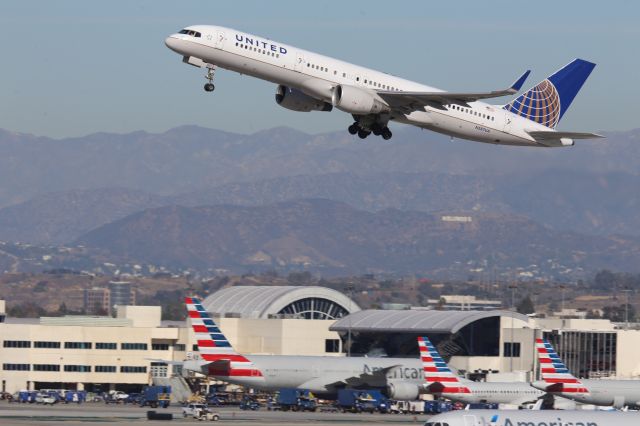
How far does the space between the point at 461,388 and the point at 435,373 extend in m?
2.40

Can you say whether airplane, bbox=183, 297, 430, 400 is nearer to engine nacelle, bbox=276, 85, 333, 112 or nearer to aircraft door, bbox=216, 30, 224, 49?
engine nacelle, bbox=276, 85, 333, 112

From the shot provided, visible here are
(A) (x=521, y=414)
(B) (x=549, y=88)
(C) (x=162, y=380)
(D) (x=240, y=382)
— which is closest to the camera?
(A) (x=521, y=414)

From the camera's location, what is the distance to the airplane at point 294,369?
96.9 m

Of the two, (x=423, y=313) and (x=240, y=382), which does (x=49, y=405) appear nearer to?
(x=240, y=382)

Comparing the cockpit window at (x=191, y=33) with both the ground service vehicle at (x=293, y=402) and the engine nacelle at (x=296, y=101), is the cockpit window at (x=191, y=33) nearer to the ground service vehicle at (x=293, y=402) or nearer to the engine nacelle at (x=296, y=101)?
the engine nacelle at (x=296, y=101)

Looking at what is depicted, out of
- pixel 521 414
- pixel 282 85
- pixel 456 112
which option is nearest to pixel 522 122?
pixel 456 112

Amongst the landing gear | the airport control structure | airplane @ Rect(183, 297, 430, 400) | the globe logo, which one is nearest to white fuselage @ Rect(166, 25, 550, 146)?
the landing gear

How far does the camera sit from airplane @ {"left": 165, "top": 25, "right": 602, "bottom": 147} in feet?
238

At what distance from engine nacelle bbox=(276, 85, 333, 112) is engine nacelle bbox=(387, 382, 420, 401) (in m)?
30.8

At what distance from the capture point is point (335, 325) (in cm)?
Answer: 14000

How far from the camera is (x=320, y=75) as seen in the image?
74938 mm

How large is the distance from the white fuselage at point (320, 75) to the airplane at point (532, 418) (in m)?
21.1

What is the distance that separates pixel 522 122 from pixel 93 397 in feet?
168

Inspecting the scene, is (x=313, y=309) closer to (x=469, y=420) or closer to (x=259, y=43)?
(x=259, y=43)
